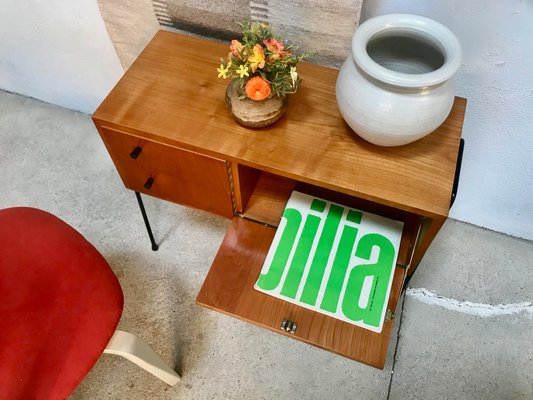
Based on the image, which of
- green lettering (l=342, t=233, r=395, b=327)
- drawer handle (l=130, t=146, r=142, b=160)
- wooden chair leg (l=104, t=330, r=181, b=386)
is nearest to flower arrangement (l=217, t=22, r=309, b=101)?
drawer handle (l=130, t=146, r=142, b=160)

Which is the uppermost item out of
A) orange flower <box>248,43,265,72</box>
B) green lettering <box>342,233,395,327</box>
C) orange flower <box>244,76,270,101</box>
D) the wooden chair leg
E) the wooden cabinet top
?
orange flower <box>248,43,265,72</box>

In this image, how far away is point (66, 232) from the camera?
846mm

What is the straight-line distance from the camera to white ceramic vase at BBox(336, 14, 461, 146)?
0.70 meters

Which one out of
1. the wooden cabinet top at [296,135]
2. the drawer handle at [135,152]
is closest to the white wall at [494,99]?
the wooden cabinet top at [296,135]

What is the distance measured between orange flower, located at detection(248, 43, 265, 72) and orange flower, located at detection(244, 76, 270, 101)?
24 millimetres

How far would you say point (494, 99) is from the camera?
37.9 inches

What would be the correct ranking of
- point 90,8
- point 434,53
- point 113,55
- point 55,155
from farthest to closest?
point 55,155 < point 113,55 < point 90,8 < point 434,53

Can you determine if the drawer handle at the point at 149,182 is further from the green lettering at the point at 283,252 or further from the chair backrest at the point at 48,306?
the green lettering at the point at 283,252

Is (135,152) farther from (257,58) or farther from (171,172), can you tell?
(257,58)

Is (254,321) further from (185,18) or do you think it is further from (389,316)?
(185,18)

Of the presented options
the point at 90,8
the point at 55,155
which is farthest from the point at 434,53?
the point at 55,155

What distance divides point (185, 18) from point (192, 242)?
61cm

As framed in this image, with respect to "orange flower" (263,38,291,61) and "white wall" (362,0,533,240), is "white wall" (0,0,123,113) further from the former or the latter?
"white wall" (362,0,533,240)

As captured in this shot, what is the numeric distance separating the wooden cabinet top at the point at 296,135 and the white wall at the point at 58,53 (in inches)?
15.7
